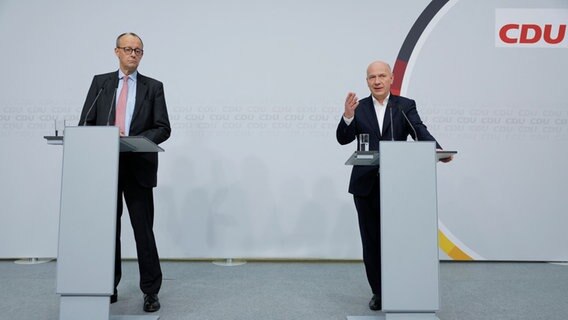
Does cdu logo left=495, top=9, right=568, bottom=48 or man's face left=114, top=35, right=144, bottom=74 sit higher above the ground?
cdu logo left=495, top=9, right=568, bottom=48

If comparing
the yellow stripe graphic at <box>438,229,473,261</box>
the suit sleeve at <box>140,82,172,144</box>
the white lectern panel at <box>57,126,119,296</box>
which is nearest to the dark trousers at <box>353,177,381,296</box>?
the suit sleeve at <box>140,82,172,144</box>

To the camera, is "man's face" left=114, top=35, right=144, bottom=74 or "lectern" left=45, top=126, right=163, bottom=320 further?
"man's face" left=114, top=35, right=144, bottom=74

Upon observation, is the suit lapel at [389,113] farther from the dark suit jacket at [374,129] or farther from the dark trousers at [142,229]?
the dark trousers at [142,229]

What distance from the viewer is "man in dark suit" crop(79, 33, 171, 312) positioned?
2523 millimetres

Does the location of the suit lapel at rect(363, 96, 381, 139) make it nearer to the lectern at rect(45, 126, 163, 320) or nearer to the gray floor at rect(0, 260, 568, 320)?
the gray floor at rect(0, 260, 568, 320)

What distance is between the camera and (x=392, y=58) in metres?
4.35

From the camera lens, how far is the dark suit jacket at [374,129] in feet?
8.43

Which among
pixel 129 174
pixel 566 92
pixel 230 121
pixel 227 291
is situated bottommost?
pixel 227 291

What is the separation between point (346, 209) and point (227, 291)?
1637 mm

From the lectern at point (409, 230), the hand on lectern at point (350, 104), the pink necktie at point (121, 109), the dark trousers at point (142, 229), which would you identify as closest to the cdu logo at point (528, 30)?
the hand on lectern at point (350, 104)

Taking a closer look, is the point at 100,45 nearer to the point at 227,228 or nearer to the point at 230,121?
the point at 230,121

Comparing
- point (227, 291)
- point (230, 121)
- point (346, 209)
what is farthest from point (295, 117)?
point (227, 291)

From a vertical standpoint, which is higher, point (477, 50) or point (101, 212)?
point (477, 50)

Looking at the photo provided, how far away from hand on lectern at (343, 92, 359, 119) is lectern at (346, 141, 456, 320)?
0.35 meters
